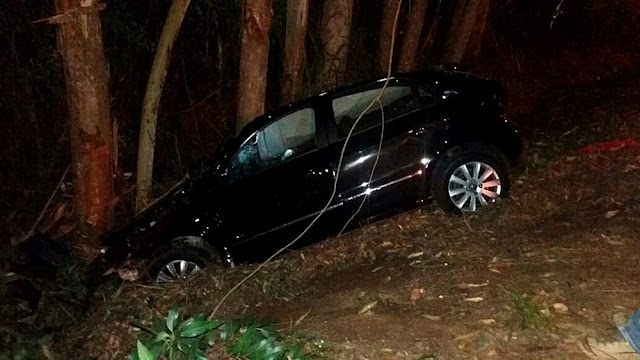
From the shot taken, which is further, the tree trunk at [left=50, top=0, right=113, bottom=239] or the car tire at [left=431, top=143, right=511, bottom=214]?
the tree trunk at [left=50, top=0, right=113, bottom=239]

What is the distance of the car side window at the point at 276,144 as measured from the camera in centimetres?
663

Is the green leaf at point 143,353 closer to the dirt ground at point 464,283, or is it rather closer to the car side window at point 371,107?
the dirt ground at point 464,283

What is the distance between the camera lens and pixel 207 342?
12.4 feet

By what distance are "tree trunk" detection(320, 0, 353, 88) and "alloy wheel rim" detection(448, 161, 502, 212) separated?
3530mm

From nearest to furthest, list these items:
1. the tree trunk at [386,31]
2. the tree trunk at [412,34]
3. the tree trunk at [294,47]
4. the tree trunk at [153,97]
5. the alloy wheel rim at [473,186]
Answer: the alloy wheel rim at [473,186] < the tree trunk at [153,97] < the tree trunk at [294,47] < the tree trunk at [386,31] < the tree trunk at [412,34]

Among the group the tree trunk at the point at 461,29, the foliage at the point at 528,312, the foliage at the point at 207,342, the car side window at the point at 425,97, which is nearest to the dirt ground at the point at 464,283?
the foliage at the point at 528,312

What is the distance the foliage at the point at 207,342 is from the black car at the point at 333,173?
274 cm

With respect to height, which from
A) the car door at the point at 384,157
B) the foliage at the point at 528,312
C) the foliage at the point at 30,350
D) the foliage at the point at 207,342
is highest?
the car door at the point at 384,157

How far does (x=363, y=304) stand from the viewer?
480 centimetres

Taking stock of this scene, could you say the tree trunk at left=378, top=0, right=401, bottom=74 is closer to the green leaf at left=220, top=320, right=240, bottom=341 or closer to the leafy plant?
the green leaf at left=220, top=320, right=240, bottom=341

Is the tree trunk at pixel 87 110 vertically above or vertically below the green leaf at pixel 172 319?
above

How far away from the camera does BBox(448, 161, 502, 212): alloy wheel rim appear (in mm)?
6617

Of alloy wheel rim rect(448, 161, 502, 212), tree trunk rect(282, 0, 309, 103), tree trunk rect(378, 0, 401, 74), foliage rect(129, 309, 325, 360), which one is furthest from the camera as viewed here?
tree trunk rect(378, 0, 401, 74)

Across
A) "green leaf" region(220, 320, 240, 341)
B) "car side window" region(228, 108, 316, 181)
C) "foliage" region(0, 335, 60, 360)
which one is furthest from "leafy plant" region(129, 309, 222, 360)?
"car side window" region(228, 108, 316, 181)
